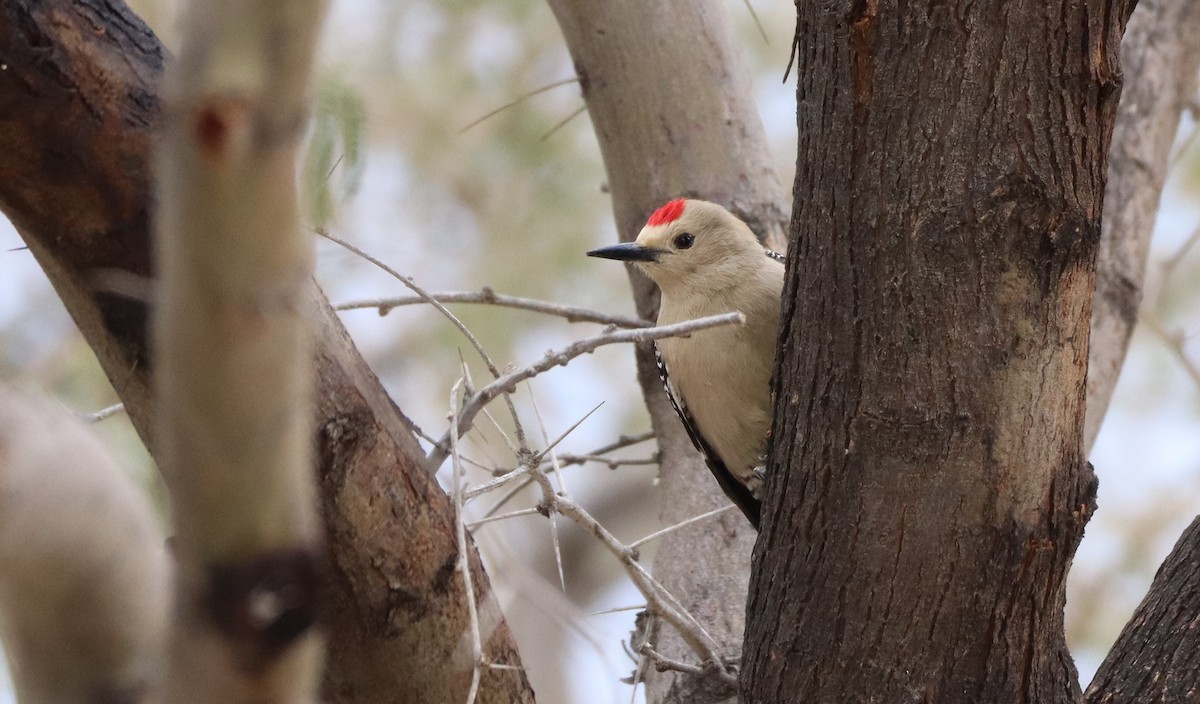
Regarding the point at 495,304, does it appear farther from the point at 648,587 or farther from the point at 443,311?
the point at 648,587

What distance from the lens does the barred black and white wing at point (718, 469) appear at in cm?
377

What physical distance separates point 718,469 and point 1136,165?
2.18 metres

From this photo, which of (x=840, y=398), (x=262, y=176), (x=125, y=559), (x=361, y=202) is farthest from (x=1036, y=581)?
(x=361, y=202)

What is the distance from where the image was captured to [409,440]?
2.36m

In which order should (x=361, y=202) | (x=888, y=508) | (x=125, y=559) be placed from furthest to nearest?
(x=361, y=202)
(x=888, y=508)
(x=125, y=559)

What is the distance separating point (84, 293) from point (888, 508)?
1.47m

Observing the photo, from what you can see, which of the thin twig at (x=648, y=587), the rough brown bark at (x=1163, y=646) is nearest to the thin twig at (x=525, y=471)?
the thin twig at (x=648, y=587)

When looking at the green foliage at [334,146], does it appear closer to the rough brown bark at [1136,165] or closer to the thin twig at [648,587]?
the thin twig at [648,587]

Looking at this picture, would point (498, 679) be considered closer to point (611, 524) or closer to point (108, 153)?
point (108, 153)

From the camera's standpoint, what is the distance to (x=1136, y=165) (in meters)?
4.66

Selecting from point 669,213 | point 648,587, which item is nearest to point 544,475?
point 648,587

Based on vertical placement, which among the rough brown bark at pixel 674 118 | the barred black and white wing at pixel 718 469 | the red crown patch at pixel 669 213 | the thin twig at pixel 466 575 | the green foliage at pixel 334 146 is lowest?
the thin twig at pixel 466 575

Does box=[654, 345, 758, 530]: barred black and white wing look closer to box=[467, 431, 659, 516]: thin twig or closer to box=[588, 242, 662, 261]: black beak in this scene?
box=[467, 431, 659, 516]: thin twig

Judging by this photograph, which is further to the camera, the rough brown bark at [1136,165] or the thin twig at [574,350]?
the rough brown bark at [1136,165]
